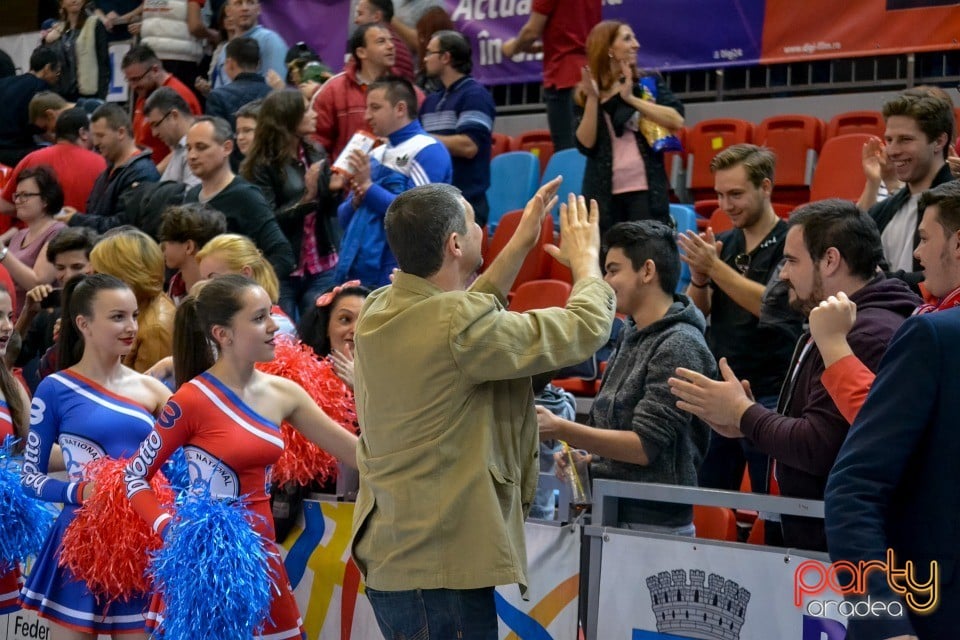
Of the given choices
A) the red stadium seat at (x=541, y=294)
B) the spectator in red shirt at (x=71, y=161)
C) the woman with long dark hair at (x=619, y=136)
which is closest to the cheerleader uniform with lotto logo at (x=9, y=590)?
the red stadium seat at (x=541, y=294)

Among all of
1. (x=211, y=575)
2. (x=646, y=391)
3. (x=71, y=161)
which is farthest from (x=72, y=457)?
(x=71, y=161)

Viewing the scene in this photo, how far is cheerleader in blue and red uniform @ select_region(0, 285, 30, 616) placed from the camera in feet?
14.9

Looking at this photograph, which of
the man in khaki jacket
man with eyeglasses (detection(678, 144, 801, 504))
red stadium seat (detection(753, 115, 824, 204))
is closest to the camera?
the man in khaki jacket

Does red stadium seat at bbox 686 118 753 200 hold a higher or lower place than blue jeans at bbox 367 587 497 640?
higher

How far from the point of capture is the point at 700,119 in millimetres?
9133

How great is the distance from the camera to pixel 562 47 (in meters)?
7.70

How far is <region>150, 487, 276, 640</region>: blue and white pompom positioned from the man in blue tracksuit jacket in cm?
240

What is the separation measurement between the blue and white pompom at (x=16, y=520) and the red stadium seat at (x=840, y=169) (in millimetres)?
4901

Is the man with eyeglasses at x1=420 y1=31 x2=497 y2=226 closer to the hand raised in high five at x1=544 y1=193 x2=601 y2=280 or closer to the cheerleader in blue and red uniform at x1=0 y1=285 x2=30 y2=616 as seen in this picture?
the cheerleader in blue and red uniform at x1=0 y1=285 x2=30 y2=616

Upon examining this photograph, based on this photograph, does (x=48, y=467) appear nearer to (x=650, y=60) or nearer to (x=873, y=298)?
(x=873, y=298)

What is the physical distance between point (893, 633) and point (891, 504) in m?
0.25

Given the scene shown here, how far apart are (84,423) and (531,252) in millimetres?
3833

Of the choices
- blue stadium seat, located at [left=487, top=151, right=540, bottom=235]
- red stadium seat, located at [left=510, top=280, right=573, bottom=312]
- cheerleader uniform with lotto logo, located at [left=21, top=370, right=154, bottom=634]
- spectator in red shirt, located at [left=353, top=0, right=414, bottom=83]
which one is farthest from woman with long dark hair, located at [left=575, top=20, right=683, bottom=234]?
cheerleader uniform with lotto logo, located at [left=21, top=370, right=154, bottom=634]

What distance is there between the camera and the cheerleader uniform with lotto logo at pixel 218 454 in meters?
3.64
